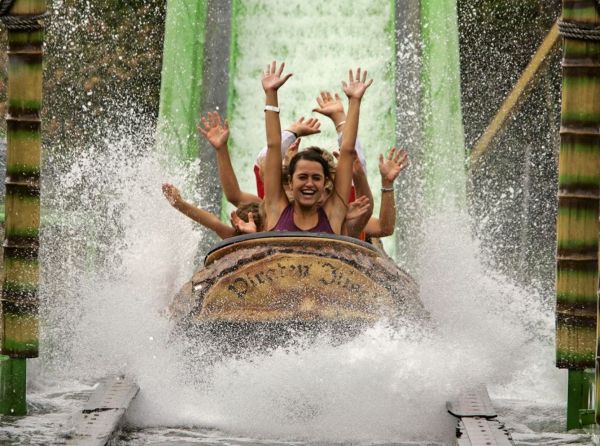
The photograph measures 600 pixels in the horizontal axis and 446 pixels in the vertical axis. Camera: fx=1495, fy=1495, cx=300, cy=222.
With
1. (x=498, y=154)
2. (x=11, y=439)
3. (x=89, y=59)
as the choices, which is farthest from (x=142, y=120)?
(x=11, y=439)

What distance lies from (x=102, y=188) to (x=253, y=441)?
4888 mm

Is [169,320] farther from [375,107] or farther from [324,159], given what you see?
[375,107]

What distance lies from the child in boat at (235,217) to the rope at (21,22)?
1.31m

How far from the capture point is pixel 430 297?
5.99 m

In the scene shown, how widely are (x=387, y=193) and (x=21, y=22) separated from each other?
174 centimetres

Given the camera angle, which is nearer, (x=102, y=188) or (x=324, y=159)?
(x=324, y=159)

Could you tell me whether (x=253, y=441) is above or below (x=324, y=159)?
below

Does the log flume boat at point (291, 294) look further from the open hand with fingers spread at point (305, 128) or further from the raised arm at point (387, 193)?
the open hand with fingers spread at point (305, 128)

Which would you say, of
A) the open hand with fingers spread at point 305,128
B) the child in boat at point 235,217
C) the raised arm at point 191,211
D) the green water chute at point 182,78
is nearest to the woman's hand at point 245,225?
the child in boat at point 235,217

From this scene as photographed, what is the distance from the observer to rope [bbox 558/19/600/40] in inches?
181

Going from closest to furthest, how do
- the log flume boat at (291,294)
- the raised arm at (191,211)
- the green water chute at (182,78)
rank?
the log flume boat at (291,294), the raised arm at (191,211), the green water chute at (182,78)

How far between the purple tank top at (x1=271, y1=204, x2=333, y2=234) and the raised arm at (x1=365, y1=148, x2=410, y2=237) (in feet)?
1.13

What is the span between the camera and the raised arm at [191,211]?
19.5 feet

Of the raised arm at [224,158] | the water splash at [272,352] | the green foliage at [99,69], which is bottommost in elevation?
the water splash at [272,352]
